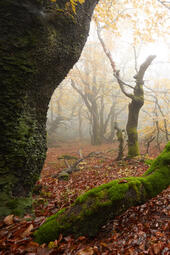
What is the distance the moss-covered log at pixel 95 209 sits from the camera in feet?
8.01

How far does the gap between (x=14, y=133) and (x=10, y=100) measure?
0.62 m

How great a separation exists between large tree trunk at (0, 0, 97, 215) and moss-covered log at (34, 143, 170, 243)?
911mm

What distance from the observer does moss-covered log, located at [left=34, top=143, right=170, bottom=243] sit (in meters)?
2.44

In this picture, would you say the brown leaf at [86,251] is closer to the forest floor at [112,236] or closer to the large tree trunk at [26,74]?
the forest floor at [112,236]

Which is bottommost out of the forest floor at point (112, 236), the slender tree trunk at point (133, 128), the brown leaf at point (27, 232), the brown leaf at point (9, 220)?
the forest floor at point (112, 236)

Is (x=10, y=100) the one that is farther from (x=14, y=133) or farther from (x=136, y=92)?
(x=136, y=92)

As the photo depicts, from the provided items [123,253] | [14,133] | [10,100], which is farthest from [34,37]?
[123,253]

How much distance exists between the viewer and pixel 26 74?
2924 mm

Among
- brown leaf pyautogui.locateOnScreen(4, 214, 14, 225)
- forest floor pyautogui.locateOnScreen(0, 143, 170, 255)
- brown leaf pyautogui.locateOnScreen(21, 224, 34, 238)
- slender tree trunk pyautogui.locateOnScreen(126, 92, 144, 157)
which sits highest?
slender tree trunk pyautogui.locateOnScreen(126, 92, 144, 157)

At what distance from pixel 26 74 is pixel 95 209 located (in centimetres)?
274

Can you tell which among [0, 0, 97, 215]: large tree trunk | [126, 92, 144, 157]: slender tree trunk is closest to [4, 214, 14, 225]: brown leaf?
[0, 0, 97, 215]: large tree trunk

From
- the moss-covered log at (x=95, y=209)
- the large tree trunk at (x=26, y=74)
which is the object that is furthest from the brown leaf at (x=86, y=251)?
the large tree trunk at (x=26, y=74)

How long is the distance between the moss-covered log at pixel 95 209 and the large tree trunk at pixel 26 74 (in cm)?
91

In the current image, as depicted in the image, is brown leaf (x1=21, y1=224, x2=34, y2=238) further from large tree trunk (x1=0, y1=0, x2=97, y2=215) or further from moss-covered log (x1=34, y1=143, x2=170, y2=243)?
large tree trunk (x1=0, y1=0, x2=97, y2=215)
